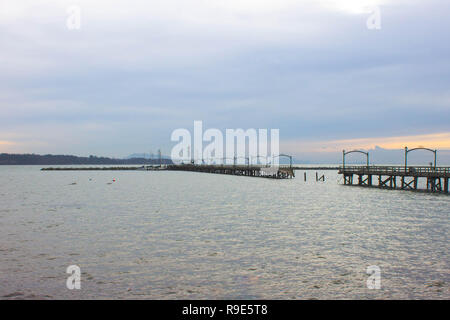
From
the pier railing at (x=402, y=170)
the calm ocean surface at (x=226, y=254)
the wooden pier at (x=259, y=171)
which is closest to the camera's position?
the calm ocean surface at (x=226, y=254)

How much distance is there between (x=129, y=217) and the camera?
32219 millimetres

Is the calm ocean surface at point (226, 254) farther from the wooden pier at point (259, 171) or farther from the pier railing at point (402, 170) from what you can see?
the wooden pier at point (259, 171)

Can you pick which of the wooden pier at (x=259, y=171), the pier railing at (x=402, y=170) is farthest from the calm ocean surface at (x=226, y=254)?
the wooden pier at (x=259, y=171)

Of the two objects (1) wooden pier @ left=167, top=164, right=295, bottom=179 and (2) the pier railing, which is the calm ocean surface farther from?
(1) wooden pier @ left=167, top=164, right=295, bottom=179

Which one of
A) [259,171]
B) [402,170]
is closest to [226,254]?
[402,170]

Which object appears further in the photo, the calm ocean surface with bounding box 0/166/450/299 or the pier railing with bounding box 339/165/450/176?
the pier railing with bounding box 339/165/450/176

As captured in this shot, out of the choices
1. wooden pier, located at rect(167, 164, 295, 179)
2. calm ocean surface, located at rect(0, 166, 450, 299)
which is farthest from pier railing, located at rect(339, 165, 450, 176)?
wooden pier, located at rect(167, 164, 295, 179)

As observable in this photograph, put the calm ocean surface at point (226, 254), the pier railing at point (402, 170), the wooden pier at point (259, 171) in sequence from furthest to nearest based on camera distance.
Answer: the wooden pier at point (259, 171)
the pier railing at point (402, 170)
the calm ocean surface at point (226, 254)

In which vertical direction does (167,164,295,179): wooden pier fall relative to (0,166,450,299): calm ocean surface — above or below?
above
